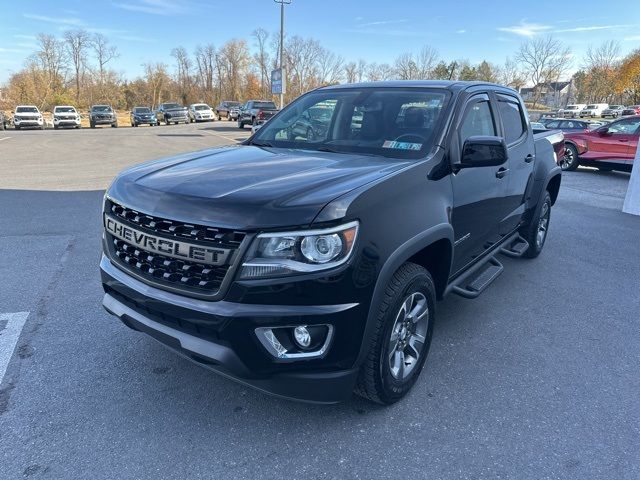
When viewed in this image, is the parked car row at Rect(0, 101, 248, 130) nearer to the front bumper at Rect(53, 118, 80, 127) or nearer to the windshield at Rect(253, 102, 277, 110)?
the front bumper at Rect(53, 118, 80, 127)

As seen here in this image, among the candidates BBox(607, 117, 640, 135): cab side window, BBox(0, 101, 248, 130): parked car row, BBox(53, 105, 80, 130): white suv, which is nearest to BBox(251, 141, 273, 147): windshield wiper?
BBox(607, 117, 640, 135): cab side window

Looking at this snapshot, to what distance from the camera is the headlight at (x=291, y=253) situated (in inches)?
81.9

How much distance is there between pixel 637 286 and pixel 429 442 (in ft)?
11.8

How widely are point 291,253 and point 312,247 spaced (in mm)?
99

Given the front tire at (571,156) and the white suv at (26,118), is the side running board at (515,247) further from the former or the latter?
the white suv at (26,118)

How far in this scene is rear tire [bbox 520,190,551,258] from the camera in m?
5.23

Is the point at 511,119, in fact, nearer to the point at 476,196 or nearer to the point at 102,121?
the point at 476,196

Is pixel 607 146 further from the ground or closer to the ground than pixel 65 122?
further from the ground

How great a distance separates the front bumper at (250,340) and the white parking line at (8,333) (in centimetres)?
141

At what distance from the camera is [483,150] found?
115 inches

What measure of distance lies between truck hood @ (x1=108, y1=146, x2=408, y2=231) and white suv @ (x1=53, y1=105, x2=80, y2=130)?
37.3m

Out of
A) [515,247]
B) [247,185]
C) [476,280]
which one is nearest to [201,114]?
[515,247]

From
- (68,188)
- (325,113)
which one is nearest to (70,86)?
(68,188)

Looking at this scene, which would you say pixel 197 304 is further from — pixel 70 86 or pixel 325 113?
pixel 70 86
